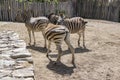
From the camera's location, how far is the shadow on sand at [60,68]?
24.9 feet

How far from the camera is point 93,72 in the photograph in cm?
765

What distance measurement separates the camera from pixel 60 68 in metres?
7.92

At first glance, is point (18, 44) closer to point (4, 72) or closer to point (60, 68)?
point (60, 68)

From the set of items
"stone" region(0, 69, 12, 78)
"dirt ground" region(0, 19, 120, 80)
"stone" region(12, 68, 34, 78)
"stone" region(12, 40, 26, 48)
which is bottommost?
"dirt ground" region(0, 19, 120, 80)

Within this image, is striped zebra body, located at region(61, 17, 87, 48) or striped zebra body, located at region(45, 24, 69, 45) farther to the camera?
striped zebra body, located at region(61, 17, 87, 48)

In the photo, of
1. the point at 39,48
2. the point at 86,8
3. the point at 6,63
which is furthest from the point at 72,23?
the point at 86,8

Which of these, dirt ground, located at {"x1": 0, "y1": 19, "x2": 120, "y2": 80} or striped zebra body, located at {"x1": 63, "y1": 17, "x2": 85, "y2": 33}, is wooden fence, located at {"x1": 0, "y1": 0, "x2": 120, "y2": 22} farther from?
striped zebra body, located at {"x1": 63, "y1": 17, "x2": 85, "y2": 33}

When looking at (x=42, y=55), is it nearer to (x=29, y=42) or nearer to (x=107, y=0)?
(x=29, y=42)

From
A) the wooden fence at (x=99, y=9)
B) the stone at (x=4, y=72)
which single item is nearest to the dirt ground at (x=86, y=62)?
the stone at (x=4, y=72)

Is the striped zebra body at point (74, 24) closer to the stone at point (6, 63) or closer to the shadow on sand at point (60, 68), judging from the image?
the shadow on sand at point (60, 68)

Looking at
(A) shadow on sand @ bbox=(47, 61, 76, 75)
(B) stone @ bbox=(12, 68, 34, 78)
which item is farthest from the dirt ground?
(B) stone @ bbox=(12, 68, 34, 78)

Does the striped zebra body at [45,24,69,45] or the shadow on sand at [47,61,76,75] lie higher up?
the striped zebra body at [45,24,69,45]

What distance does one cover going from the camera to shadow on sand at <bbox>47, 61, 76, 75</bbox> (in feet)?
24.9

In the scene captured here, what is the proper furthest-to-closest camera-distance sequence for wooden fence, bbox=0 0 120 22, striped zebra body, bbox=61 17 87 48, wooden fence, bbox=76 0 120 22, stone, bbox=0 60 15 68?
1. wooden fence, bbox=76 0 120 22
2. wooden fence, bbox=0 0 120 22
3. striped zebra body, bbox=61 17 87 48
4. stone, bbox=0 60 15 68
